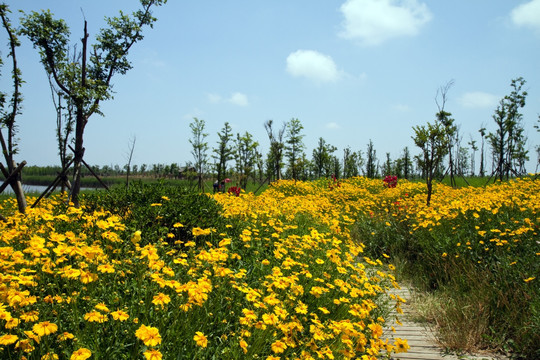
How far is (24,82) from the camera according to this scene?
25.0ft

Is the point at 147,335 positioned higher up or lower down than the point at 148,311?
higher up

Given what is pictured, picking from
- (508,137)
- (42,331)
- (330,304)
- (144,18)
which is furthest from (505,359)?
(508,137)

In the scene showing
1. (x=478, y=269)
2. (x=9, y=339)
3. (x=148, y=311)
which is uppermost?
(x=9, y=339)

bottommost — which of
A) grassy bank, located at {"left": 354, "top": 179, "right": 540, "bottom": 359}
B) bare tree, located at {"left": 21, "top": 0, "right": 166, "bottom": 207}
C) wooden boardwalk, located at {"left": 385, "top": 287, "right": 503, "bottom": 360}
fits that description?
wooden boardwalk, located at {"left": 385, "top": 287, "right": 503, "bottom": 360}

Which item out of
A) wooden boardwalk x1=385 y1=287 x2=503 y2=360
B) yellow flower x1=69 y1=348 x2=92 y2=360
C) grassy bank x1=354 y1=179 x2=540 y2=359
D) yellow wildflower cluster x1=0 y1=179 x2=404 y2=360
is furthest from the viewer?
grassy bank x1=354 y1=179 x2=540 y2=359

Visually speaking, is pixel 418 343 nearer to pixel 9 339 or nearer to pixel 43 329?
pixel 43 329

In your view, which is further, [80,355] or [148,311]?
[148,311]

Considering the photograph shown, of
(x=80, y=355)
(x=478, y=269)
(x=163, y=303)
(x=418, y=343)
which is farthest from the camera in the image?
(x=478, y=269)

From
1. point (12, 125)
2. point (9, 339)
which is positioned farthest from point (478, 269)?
point (12, 125)

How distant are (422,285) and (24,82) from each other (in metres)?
9.13

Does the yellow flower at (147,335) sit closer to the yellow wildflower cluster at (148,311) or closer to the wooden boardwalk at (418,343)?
the yellow wildflower cluster at (148,311)


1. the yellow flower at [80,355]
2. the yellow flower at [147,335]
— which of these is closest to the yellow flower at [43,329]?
the yellow flower at [80,355]

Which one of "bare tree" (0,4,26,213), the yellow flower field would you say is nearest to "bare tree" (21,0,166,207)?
"bare tree" (0,4,26,213)

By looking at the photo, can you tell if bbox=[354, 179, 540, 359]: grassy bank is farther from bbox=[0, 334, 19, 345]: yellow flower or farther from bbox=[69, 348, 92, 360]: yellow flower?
bbox=[0, 334, 19, 345]: yellow flower
